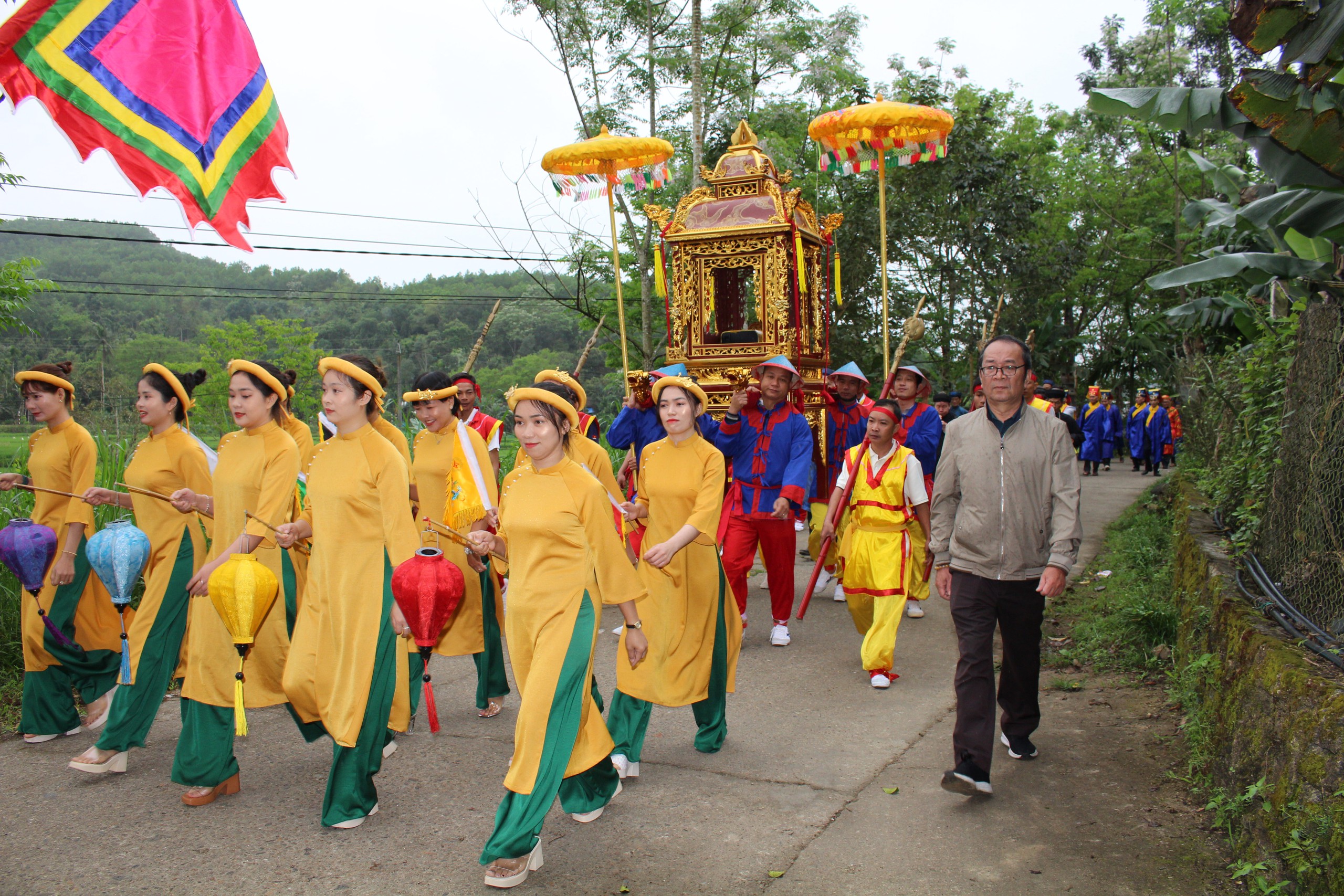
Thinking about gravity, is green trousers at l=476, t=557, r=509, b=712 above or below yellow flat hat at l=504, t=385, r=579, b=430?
below

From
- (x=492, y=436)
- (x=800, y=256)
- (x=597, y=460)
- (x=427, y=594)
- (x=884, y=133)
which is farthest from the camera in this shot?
(x=800, y=256)

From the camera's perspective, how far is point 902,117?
913 centimetres

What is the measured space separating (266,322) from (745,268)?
45.7 meters

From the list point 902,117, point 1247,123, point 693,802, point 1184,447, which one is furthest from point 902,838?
point 1184,447

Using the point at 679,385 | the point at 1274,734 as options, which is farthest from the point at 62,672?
the point at 1274,734

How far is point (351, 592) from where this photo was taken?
3.85m

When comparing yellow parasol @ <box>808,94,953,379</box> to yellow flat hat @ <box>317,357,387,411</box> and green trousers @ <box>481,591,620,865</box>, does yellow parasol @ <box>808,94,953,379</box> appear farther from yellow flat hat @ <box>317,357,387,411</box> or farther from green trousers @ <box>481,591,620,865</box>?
green trousers @ <box>481,591,620,865</box>

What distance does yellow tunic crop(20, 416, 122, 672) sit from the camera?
4.99 metres

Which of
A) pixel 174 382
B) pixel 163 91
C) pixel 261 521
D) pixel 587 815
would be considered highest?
pixel 163 91

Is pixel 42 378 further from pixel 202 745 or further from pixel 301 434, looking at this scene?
pixel 202 745

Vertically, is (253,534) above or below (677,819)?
above

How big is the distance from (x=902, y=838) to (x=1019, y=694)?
109 cm

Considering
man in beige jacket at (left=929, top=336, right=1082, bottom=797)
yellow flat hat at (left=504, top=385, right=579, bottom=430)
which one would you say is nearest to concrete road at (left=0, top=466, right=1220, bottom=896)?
man in beige jacket at (left=929, top=336, right=1082, bottom=797)

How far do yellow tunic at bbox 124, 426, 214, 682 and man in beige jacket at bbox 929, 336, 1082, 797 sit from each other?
11.7 ft
